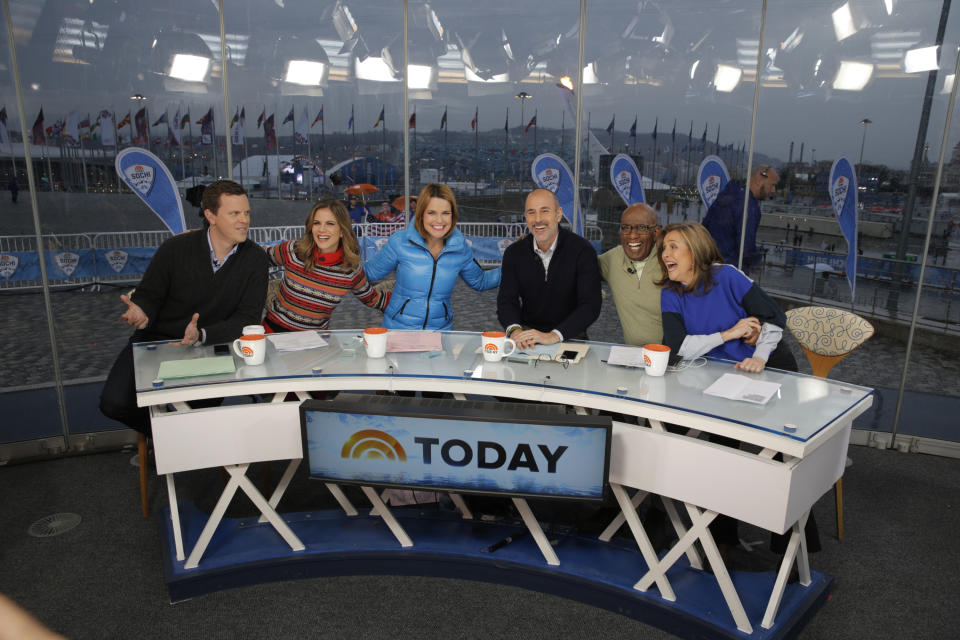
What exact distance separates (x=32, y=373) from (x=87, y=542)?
231 cm

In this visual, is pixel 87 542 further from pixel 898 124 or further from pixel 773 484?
pixel 898 124

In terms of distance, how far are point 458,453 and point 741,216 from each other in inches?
134

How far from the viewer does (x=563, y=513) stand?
302 centimetres

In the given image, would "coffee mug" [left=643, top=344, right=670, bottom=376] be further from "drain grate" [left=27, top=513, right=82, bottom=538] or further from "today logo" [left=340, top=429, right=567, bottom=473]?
"drain grate" [left=27, top=513, right=82, bottom=538]

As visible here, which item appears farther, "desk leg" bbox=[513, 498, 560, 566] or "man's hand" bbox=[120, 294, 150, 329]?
"man's hand" bbox=[120, 294, 150, 329]

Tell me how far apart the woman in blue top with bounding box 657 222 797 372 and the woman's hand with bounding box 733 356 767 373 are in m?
0.11

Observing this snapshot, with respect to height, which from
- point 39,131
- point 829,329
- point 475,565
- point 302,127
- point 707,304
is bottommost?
point 475,565

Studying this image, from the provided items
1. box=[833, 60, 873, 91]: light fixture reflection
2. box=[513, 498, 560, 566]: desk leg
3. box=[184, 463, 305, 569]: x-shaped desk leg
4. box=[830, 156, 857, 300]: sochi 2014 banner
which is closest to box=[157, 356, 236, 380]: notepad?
box=[184, 463, 305, 569]: x-shaped desk leg

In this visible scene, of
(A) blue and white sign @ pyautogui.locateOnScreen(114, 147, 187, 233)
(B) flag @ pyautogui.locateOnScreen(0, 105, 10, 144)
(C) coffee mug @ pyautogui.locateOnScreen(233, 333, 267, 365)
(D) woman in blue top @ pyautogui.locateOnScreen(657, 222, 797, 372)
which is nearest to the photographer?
(C) coffee mug @ pyautogui.locateOnScreen(233, 333, 267, 365)

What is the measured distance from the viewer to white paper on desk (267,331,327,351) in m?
2.57

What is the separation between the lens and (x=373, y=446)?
7.25 feet

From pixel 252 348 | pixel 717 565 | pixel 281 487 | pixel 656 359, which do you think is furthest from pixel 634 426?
pixel 281 487

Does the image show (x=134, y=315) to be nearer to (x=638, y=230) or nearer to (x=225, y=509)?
(x=225, y=509)

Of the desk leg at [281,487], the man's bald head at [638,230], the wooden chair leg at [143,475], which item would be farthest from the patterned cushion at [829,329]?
the wooden chair leg at [143,475]
